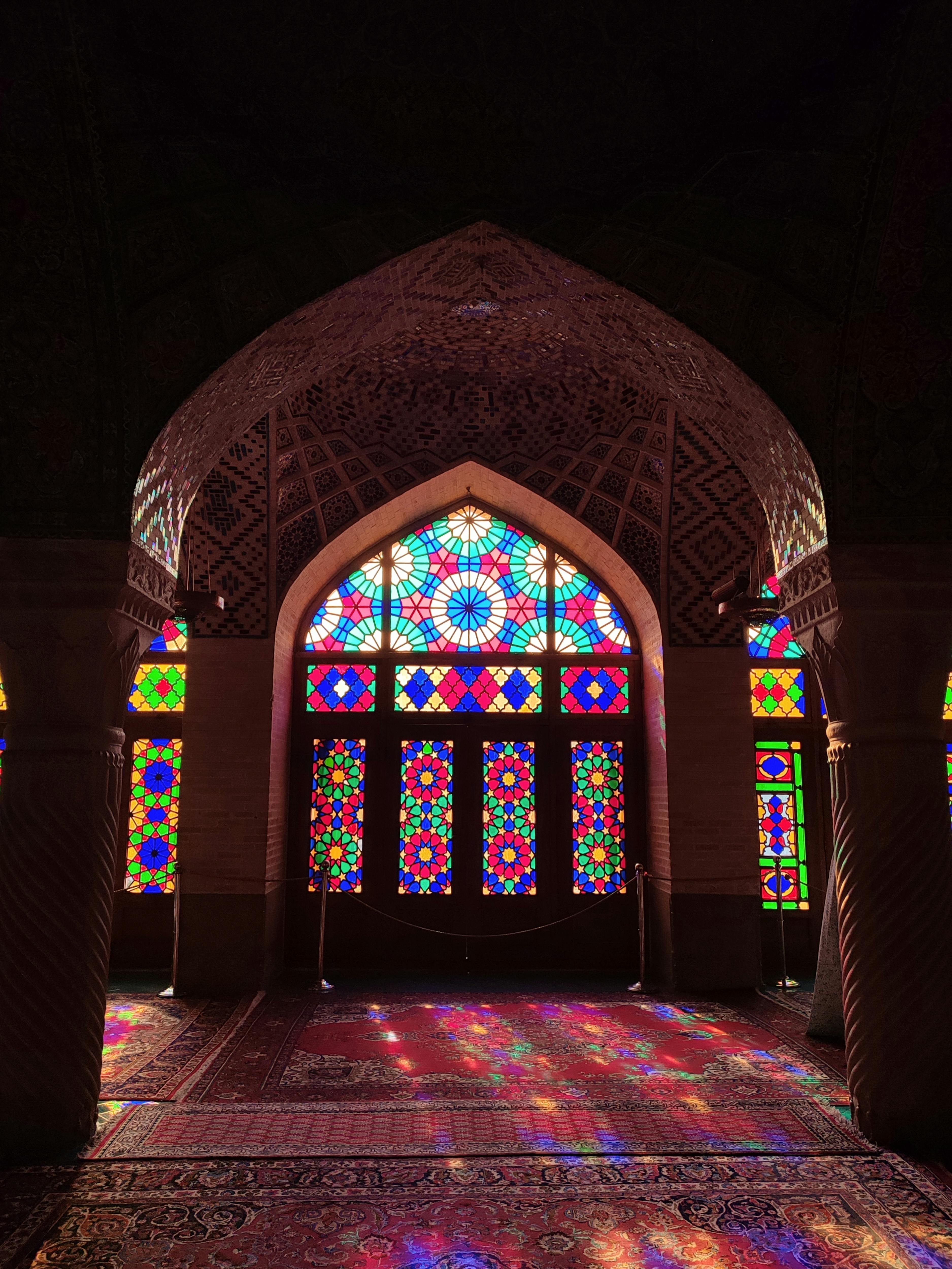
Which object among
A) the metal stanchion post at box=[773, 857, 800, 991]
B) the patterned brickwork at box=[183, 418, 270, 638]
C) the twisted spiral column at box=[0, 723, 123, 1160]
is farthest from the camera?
the patterned brickwork at box=[183, 418, 270, 638]

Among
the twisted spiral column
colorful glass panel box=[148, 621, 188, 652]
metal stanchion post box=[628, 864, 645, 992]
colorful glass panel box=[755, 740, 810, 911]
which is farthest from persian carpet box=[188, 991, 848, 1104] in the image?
colorful glass panel box=[148, 621, 188, 652]

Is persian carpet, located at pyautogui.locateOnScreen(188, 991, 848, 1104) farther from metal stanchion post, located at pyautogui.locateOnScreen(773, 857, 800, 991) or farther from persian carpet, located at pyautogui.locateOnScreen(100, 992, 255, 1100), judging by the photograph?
metal stanchion post, located at pyautogui.locateOnScreen(773, 857, 800, 991)

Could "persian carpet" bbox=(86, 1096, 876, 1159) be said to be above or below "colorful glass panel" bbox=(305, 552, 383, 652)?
below

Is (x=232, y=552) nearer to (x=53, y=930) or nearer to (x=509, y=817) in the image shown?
(x=509, y=817)

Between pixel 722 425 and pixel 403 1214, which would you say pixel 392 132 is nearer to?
pixel 722 425

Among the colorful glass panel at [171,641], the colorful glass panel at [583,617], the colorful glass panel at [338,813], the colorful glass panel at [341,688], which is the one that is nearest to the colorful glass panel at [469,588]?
the colorful glass panel at [583,617]

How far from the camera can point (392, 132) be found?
185 inches

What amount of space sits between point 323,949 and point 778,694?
5.30m

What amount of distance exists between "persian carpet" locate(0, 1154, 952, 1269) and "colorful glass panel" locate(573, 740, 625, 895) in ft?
16.1

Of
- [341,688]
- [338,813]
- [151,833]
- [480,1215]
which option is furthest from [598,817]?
[480,1215]

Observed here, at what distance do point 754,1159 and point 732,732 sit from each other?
4.77m

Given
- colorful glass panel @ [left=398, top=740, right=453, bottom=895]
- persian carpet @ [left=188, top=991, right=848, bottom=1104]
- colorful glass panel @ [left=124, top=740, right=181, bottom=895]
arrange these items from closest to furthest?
1. persian carpet @ [left=188, top=991, right=848, bottom=1104]
2. colorful glass panel @ [left=124, top=740, right=181, bottom=895]
3. colorful glass panel @ [left=398, top=740, right=453, bottom=895]

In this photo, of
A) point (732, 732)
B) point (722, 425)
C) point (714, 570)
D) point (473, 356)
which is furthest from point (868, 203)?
point (732, 732)

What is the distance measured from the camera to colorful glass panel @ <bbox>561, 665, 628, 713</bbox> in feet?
32.2
